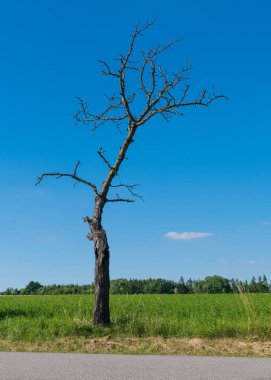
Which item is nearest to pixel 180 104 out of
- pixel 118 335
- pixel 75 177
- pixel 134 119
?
pixel 134 119

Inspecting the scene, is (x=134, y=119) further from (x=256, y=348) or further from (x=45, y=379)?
(x=45, y=379)

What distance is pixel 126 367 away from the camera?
326 inches

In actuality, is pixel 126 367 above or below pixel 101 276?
below

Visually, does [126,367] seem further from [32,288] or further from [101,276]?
[32,288]

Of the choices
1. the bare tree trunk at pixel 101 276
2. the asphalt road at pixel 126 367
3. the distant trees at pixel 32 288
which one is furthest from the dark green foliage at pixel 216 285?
the asphalt road at pixel 126 367

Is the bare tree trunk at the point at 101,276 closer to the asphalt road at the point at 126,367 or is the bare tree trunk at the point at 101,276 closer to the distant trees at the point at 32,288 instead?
the asphalt road at the point at 126,367

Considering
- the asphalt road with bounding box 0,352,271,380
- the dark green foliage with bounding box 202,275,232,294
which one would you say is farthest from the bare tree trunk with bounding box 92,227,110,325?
the dark green foliage with bounding box 202,275,232,294

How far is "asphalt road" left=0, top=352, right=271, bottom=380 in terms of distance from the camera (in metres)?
7.55

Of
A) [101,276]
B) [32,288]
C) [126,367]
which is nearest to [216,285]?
[32,288]

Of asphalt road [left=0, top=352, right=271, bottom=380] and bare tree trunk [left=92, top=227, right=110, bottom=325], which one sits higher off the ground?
bare tree trunk [left=92, top=227, right=110, bottom=325]

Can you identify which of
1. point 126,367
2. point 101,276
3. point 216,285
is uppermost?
point 216,285

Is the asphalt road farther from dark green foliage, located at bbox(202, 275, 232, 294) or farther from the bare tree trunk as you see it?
dark green foliage, located at bbox(202, 275, 232, 294)

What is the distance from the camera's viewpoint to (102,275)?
14.3 metres

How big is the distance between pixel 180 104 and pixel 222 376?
33.7 feet
